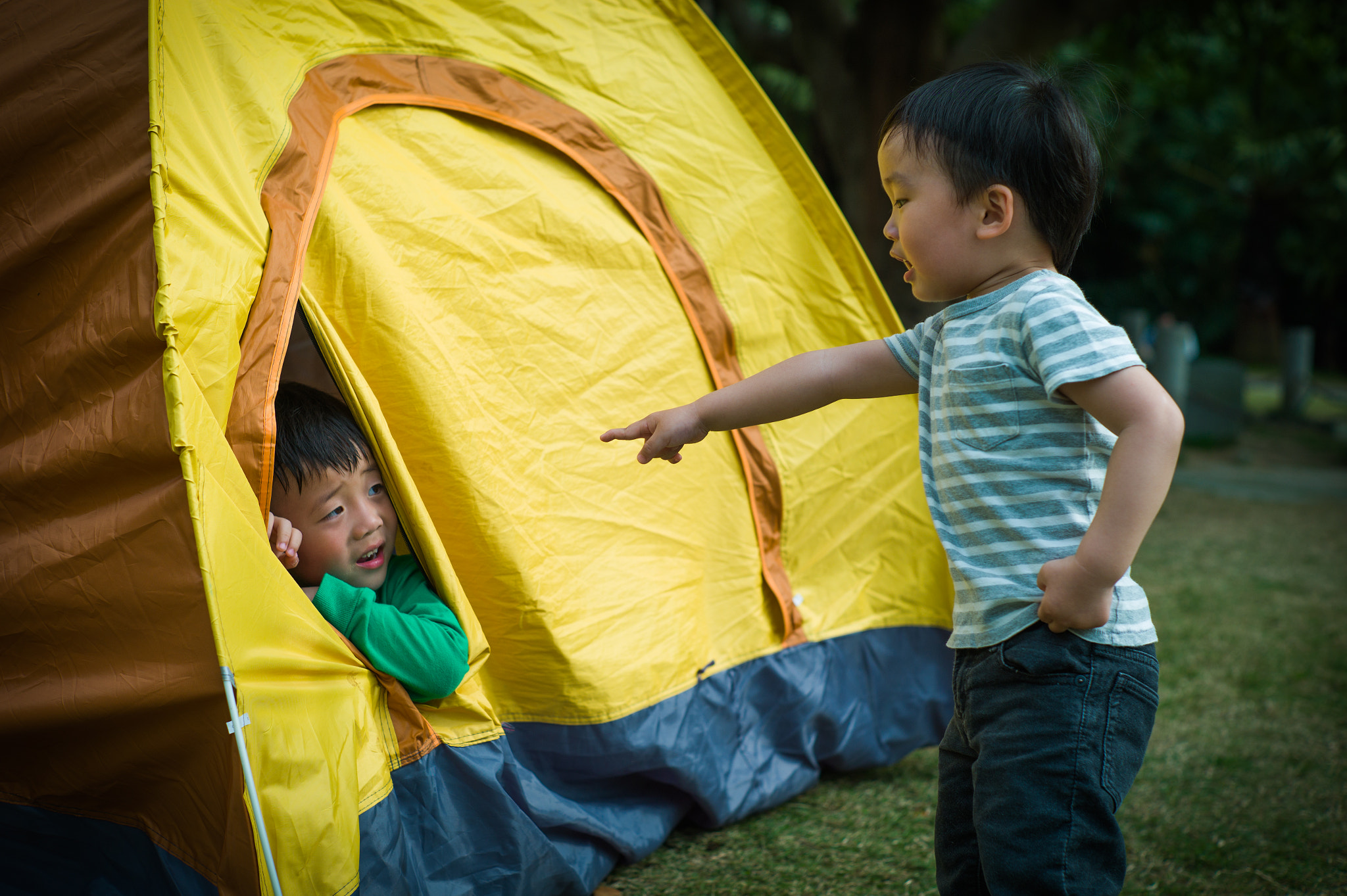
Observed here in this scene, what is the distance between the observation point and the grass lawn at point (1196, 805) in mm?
1661

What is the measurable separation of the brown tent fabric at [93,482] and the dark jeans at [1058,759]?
86 cm

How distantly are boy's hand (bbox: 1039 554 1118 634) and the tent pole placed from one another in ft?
2.97

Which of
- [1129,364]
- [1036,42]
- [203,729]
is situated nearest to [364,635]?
[203,729]

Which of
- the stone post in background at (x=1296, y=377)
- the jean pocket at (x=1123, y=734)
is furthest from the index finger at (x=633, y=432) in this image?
the stone post in background at (x=1296, y=377)

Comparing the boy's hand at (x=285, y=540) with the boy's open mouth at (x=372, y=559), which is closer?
the boy's hand at (x=285, y=540)

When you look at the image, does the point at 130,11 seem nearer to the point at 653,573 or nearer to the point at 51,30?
the point at 51,30

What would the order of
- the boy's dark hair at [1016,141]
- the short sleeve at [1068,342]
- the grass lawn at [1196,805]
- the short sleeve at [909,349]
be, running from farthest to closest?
the grass lawn at [1196,805]
the short sleeve at [909,349]
the boy's dark hair at [1016,141]
the short sleeve at [1068,342]

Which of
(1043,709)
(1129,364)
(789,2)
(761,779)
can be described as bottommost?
(761,779)

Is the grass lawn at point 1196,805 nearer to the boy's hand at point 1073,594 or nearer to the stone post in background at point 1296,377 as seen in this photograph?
the boy's hand at point 1073,594

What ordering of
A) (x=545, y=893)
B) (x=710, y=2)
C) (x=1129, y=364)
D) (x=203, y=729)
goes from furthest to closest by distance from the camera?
(x=710, y=2)
(x=545, y=893)
(x=203, y=729)
(x=1129, y=364)

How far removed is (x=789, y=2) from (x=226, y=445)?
4737mm

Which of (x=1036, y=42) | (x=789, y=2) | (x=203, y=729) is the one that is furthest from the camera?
(x=789, y=2)

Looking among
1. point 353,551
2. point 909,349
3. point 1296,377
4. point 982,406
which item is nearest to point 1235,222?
point 1296,377

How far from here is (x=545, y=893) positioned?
148 cm
